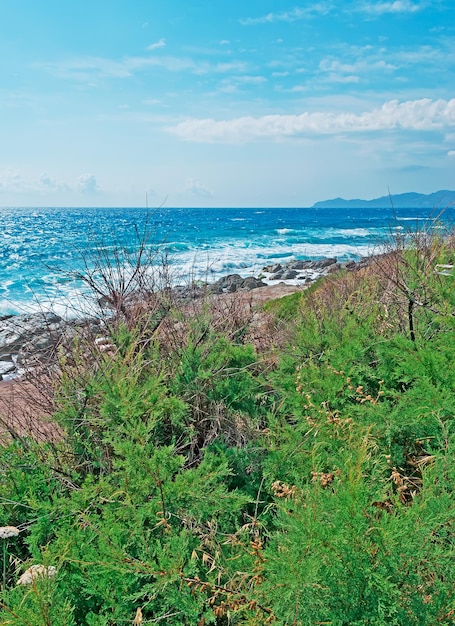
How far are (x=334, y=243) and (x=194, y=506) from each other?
3991 cm

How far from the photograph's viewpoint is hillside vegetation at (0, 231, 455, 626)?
198 cm

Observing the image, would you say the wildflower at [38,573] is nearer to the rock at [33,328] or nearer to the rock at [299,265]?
the rock at [33,328]

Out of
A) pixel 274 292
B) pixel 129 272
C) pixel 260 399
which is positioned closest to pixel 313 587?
pixel 260 399

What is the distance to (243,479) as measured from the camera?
134 inches

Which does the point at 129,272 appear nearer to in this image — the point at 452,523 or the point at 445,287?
the point at 445,287

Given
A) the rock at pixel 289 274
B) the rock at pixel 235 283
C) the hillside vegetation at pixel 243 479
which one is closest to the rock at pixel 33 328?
the hillside vegetation at pixel 243 479

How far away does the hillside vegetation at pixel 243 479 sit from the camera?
198 centimetres

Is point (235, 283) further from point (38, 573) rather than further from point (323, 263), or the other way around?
point (38, 573)

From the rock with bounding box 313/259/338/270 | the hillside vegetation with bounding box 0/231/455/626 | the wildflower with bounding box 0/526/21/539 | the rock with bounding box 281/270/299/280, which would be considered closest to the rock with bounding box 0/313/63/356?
the hillside vegetation with bounding box 0/231/455/626

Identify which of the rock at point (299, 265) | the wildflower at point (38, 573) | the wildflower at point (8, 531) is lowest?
the wildflower at point (8, 531)

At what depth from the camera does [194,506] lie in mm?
2723

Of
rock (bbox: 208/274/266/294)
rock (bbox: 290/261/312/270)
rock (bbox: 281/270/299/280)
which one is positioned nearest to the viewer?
rock (bbox: 208/274/266/294)

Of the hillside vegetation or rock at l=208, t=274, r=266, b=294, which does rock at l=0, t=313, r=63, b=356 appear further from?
rock at l=208, t=274, r=266, b=294

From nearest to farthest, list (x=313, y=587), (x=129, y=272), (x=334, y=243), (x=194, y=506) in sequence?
(x=313, y=587) < (x=194, y=506) < (x=129, y=272) < (x=334, y=243)
